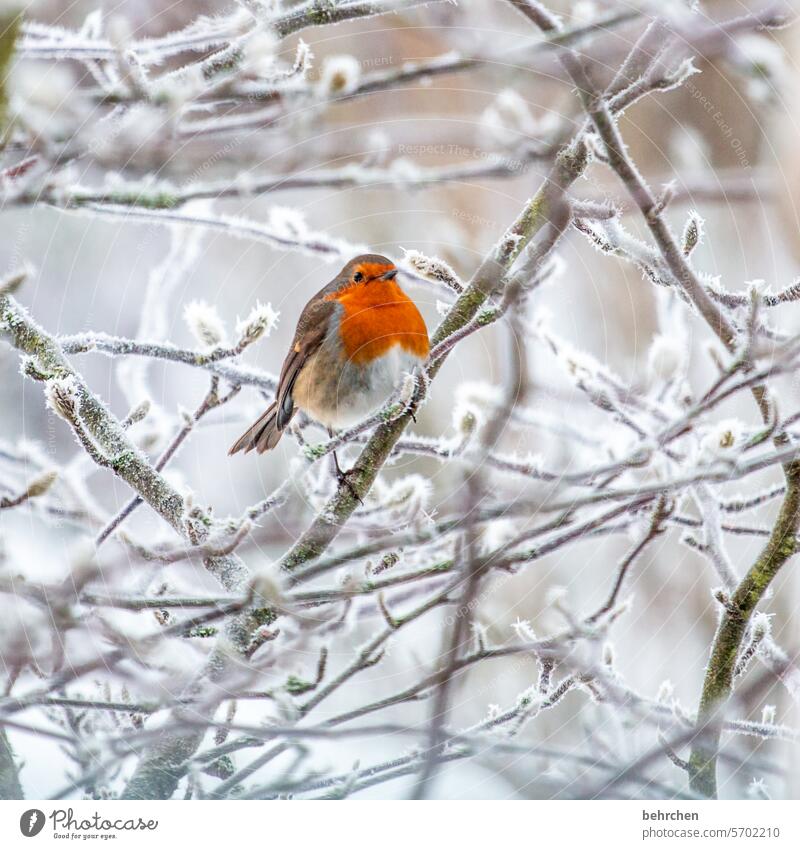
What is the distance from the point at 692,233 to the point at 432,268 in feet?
0.67

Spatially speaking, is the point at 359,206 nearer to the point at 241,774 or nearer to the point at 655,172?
the point at 655,172

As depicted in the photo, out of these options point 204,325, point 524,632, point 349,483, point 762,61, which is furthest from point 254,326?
point 762,61

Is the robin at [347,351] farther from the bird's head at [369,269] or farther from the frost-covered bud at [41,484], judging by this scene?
the frost-covered bud at [41,484]

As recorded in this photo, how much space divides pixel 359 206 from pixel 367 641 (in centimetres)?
47

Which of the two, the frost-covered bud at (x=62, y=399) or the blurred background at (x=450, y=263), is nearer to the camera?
the frost-covered bud at (x=62, y=399)

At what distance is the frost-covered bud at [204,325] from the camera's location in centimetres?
69

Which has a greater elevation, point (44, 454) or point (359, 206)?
point (359, 206)

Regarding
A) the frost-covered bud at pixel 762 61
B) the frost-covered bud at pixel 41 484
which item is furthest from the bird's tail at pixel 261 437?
the frost-covered bud at pixel 762 61

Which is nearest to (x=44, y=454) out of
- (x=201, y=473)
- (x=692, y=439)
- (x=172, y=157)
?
(x=201, y=473)

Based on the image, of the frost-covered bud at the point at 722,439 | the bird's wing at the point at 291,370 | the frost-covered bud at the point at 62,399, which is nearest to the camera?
the frost-covered bud at the point at 62,399

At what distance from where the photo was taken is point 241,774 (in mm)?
653

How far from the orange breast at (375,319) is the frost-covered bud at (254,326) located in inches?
5.7

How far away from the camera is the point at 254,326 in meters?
0.67
